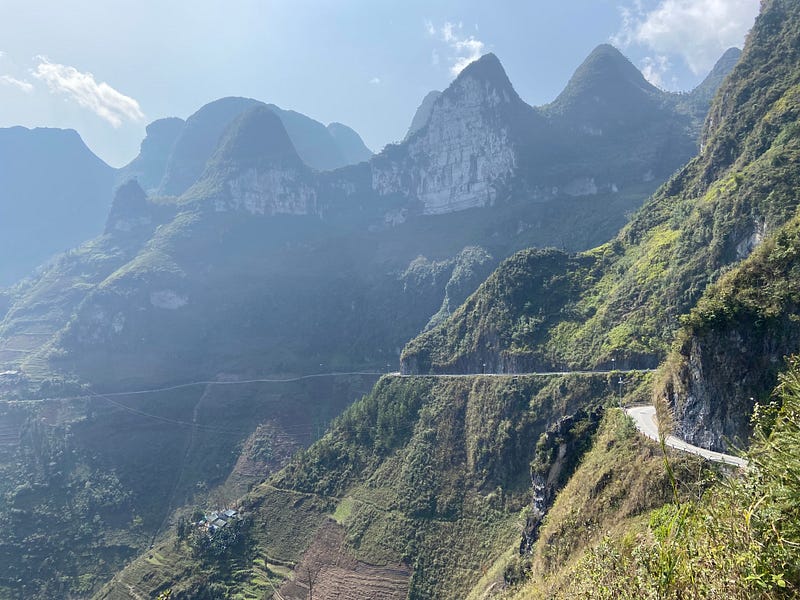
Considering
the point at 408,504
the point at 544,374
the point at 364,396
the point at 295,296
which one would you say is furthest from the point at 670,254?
the point at 295,296

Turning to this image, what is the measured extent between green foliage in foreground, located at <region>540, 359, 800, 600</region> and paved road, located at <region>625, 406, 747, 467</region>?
747 inches

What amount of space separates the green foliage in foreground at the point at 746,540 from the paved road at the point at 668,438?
19.0 meters

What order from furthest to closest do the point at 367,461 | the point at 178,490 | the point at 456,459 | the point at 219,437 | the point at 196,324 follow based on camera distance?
the point at 196,324 < the point at 219,437 < the point at 178,490 < the point at 367,461 < the point at 456,459

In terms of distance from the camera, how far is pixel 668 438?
116 ft

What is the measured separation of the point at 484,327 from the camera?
3290 inches

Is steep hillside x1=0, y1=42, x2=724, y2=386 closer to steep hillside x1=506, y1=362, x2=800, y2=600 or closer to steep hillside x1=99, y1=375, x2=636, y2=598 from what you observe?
steep hillside x1=99, y1=375, x2=636, y2=598

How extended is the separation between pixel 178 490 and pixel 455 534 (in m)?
67.2

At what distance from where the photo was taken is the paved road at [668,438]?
1236 inches

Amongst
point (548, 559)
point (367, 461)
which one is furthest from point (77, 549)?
point (548, 559)

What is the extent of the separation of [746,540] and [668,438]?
29038 millimetres

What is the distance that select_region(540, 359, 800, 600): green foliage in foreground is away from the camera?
9102 mm

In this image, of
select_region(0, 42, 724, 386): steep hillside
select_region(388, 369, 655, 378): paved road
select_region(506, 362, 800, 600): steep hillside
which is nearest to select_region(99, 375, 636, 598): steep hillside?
select_region(388, 369, 655, 378): paved road

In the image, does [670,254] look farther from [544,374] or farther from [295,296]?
[295,296]

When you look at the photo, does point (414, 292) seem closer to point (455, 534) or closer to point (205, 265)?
point (205, 265)
